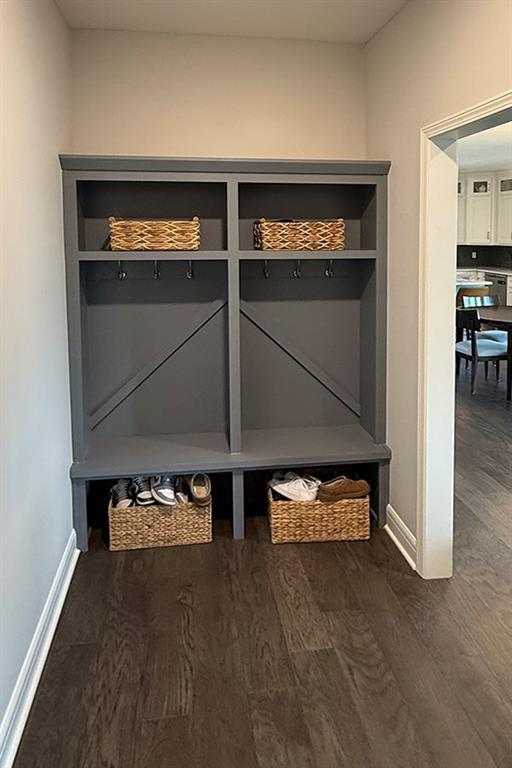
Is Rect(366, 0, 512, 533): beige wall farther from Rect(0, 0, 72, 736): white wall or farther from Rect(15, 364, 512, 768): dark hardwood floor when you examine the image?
Rect(0, 0, 72, 736): white wall

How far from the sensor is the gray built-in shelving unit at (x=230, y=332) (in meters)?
3.31

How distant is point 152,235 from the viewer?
10.7 feet

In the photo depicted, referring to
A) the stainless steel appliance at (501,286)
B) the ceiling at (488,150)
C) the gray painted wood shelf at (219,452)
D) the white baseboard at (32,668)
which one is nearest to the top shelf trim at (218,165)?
the gray painted wood shelf at (219,452)

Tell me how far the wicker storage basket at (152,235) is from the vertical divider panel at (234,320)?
0.18 m

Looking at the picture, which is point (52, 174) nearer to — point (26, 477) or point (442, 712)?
point (26, 477)

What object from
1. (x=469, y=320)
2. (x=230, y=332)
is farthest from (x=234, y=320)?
(x=469, y=320)

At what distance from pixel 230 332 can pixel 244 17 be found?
1.44 meters

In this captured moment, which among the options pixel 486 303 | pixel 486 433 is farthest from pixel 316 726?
pixel 486 303

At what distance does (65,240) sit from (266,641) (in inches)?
75.8

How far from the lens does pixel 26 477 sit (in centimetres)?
231

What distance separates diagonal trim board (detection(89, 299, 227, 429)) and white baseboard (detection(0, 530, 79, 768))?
803mm

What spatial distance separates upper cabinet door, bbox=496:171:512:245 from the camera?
10195mm

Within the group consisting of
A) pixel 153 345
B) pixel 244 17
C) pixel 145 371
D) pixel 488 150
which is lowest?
pixel 145 371

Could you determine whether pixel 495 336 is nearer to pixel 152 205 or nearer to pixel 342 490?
pixel 342 490
